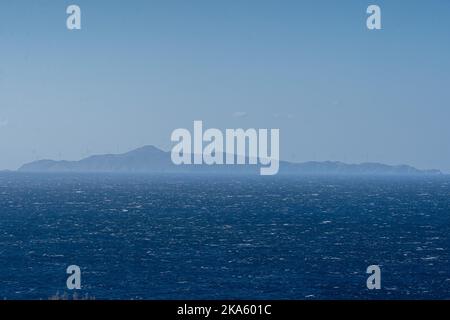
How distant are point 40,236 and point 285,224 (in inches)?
2313

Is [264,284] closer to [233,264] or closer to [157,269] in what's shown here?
[233,264]

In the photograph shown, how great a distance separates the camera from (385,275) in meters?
75.1

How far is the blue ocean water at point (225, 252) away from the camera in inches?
2660

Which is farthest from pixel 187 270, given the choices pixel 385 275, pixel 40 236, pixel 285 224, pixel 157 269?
pixel 285 224

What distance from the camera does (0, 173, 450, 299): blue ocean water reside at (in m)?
67.6

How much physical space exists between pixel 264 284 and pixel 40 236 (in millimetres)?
60638

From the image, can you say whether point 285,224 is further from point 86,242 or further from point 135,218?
point 86,242

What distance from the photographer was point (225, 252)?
92.6 m
